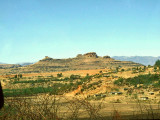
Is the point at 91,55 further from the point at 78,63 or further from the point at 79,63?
the point at 78,63

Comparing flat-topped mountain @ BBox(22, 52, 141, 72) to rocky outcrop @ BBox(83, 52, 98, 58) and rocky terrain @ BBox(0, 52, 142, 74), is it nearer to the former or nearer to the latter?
rocky terrain @ BBox(0, 52, 142, 74)

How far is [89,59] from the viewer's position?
536ft

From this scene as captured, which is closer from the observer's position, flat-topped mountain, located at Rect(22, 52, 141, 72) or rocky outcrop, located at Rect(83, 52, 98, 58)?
flat-topped mountain, located at Rect(22, 52, 141, 72)

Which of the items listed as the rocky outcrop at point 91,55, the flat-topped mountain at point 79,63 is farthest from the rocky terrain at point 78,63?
the rocky outcrop at point 91,55

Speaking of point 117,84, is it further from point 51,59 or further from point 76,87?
point 51,59

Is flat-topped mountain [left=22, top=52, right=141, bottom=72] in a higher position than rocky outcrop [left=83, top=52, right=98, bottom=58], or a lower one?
lower

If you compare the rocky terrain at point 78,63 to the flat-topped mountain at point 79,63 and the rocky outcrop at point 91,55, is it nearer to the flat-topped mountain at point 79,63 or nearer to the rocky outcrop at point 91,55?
the flat-topped mountain at point 79,63

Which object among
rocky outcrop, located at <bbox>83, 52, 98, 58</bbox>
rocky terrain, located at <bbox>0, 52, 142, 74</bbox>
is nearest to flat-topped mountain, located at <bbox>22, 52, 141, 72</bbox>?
rocky terrain, located at <bbox>0, 52, 142, 74</bbox>

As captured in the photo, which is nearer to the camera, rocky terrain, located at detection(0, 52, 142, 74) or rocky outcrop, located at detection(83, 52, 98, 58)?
rocky terrain, located at detection(0, 52, 142, 74)

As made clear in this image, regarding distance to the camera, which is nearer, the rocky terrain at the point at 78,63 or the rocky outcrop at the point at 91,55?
the rocky terrain at the point at 78,63

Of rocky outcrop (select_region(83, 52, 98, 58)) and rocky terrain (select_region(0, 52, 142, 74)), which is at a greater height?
rocky outcrop (select_region(83, 52, 98, 58))

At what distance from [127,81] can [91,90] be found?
5.53 metres

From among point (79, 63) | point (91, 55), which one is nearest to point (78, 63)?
point (79, 63)

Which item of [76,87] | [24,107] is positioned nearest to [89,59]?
[76,87]
